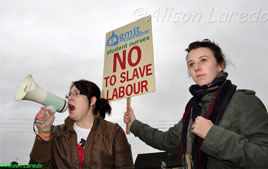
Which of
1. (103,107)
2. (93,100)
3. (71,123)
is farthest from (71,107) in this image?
(103,107)

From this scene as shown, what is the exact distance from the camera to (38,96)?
3508mm

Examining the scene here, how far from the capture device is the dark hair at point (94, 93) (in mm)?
3916

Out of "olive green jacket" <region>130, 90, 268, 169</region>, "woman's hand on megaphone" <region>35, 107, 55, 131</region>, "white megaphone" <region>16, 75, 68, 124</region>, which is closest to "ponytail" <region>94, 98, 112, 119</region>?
"white megaphone" <region>16, 75, 68, 124</region>

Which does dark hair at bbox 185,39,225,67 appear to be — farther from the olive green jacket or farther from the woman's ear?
the woman's ear

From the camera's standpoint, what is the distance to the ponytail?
410cm

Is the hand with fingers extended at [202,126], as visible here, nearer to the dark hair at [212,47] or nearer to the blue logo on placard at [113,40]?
the dark hair at [212,47]

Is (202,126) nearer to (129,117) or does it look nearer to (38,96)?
(129,117)

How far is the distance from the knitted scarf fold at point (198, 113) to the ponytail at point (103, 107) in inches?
64.1

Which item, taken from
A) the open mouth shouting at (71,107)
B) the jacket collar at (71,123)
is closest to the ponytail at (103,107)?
the jacket collar at (71,123)

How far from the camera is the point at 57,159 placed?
3426 millimetres

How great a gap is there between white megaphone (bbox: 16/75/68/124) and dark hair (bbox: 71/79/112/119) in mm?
390

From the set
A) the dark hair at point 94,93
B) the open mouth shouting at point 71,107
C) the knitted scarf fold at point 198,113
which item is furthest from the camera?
the dark hair at point 94,93

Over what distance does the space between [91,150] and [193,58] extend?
5.84ft

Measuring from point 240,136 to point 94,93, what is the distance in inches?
96.9
